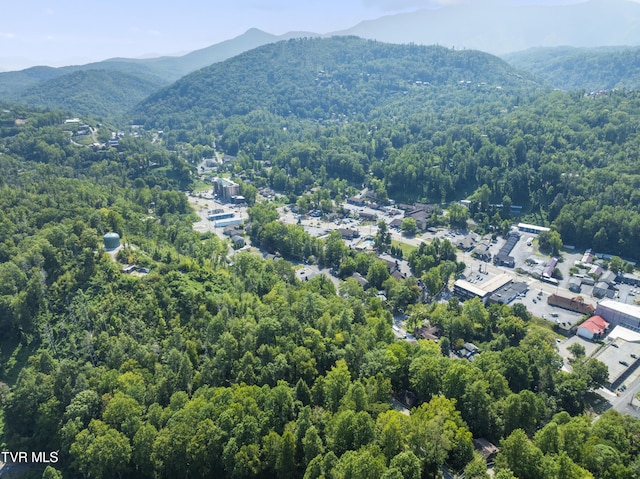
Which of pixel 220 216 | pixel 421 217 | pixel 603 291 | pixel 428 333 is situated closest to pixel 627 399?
pixel 428 333

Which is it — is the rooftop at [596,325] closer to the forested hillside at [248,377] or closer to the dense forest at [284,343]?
the dense forest at [284,343]

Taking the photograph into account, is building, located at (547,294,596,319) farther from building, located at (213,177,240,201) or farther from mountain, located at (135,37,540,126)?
mountain, located at (135,37,540,126)

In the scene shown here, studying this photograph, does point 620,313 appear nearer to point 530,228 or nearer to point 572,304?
point 572,304

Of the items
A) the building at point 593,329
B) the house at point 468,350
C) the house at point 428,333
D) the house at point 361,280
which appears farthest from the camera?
the house at point 361,280

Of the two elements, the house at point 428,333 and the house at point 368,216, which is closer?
the house at point 428,333

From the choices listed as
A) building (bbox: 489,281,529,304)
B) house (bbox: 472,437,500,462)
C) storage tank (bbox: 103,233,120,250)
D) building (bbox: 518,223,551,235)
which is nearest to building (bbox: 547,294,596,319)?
building (bbox: 489,281,529,304)

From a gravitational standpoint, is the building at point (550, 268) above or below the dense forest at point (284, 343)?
below

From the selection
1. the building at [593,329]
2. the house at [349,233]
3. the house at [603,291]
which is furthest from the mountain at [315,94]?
the building at [593,329]
